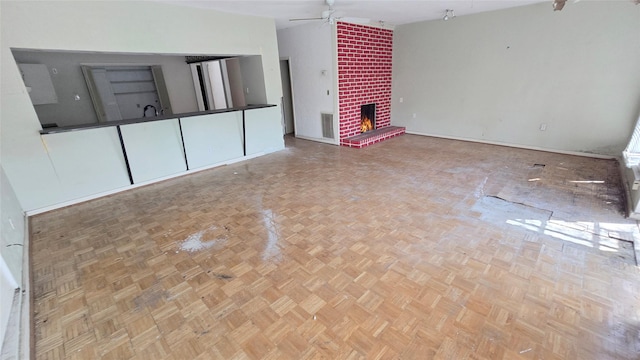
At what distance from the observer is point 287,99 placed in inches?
286

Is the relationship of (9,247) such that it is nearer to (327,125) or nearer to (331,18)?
(331,18)

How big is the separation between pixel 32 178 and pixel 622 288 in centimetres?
564

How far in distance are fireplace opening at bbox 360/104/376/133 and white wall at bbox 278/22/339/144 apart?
0.88 metres

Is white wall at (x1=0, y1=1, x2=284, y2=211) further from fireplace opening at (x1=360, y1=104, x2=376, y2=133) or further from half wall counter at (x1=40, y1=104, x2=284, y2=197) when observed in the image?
fireplace opening at (x1=360, y1=104, x2=376, y2=133)

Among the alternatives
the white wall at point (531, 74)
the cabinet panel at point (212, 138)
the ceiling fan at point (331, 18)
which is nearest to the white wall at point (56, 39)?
the cabinet panel at point (212, 138)

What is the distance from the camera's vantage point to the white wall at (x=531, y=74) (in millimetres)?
4195

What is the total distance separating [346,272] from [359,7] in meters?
4.19

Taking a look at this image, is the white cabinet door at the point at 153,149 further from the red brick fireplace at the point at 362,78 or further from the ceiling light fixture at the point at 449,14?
the ceiling light fixture at the point at 449,14

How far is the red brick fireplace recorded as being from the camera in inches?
221

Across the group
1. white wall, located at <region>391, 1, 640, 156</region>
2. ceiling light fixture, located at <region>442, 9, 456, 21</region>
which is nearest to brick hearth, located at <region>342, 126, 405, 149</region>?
white wall, located at <region>391, 1, 640, 156</region>

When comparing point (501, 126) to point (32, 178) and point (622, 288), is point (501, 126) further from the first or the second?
point (32, 178)

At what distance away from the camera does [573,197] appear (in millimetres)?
3236

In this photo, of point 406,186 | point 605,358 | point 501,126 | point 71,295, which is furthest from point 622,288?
point 501,126

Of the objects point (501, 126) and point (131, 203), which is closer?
point (131, 203)
